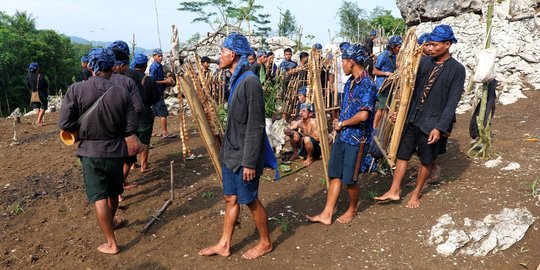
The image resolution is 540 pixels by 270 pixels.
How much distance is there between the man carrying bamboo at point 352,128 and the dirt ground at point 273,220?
17.3 inches

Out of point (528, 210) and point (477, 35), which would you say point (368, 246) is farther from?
point (477, 35)

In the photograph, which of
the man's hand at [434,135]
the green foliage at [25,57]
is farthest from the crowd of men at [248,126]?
the green foliage at [25,57]

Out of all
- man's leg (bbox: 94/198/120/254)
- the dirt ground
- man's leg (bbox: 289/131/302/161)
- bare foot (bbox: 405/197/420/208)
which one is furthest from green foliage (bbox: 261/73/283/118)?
man's leg (bbox: 94/198/120/254)

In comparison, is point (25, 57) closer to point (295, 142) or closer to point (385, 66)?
point (295, 142)

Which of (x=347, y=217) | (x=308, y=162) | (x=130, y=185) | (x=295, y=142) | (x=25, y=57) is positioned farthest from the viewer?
(x=25, y=57)

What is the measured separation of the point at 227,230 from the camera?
3.20 metres

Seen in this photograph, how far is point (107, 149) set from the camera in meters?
3.16

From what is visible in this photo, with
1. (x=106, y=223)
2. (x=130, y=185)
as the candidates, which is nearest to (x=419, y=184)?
(x=106, y=223)

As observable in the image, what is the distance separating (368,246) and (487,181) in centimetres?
188

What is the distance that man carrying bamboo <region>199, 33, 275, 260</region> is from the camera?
9.37ft

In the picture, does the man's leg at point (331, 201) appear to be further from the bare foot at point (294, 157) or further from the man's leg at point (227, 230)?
the bare foot at point (294, 157)

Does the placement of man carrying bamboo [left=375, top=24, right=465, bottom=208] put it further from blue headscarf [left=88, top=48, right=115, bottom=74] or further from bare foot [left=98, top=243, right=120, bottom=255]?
blue headscarf [left=88, top=48, right=115, bottom=74]

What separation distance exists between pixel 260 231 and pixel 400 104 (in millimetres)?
2095

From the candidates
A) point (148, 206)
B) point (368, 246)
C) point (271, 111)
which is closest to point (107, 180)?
point (148, 206)
